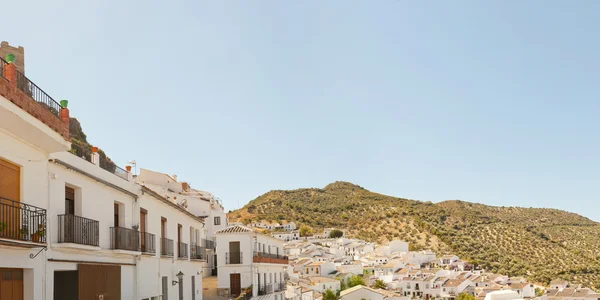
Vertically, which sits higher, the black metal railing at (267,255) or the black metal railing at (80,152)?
the black metal railing at (80,152)

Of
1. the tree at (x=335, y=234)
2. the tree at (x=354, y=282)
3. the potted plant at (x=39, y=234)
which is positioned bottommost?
the tree at (x=354, y=282)

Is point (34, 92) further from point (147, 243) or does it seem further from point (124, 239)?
point (147, 243)

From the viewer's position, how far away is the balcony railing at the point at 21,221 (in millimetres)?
9766

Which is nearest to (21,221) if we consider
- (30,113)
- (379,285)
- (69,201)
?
(30,113)

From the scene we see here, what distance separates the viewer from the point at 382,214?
587ft

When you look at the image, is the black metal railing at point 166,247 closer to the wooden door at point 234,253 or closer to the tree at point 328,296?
the wooden door at point 234,253

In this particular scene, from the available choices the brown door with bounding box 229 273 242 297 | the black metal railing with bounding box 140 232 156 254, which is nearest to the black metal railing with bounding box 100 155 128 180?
the black metal railing with bounding box 140 232 156 254

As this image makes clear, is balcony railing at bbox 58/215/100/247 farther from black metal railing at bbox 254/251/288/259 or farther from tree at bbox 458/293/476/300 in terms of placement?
tree at bbox 458/293/476/300

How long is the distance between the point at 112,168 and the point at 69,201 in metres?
3.00

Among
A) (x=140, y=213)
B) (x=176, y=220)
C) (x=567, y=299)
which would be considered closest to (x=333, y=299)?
(x=567, y=299)

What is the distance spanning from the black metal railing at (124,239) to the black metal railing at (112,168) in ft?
5.53

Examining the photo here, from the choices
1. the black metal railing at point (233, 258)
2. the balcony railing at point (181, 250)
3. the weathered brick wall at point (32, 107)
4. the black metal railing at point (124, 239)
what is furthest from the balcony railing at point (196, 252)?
the weathered brick wall at point (32, 107)

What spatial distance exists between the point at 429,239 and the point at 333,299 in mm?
85539

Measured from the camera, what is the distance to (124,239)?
1670 cm
